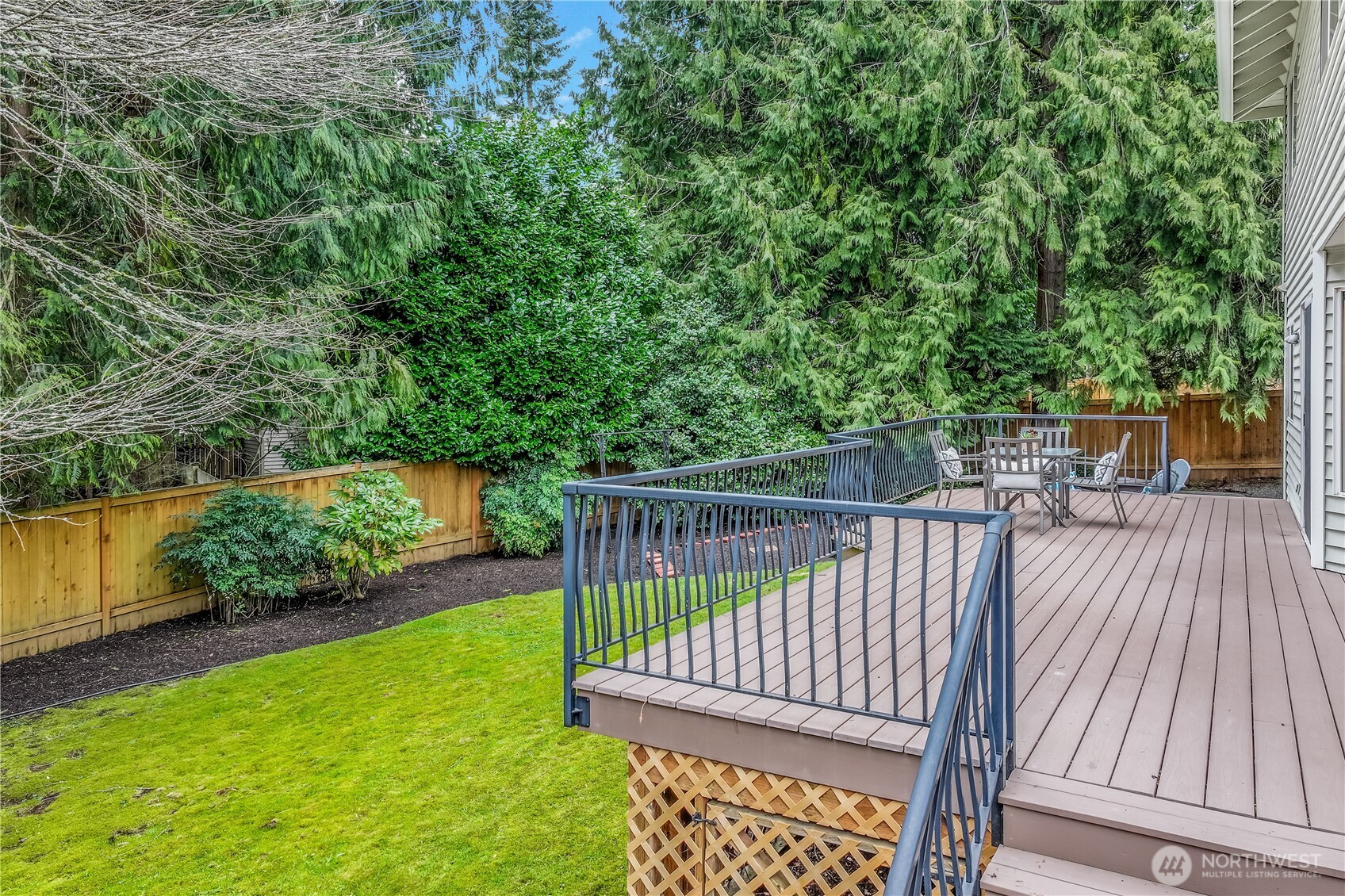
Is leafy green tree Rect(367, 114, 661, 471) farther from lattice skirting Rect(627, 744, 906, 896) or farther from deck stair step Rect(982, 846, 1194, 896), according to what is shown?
deck stair step Rect(982, 846, 1194, 896)

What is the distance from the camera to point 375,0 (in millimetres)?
8234

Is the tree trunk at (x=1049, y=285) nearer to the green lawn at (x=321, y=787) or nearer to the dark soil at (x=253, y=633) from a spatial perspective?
the dark soil at (x=253, y=633)

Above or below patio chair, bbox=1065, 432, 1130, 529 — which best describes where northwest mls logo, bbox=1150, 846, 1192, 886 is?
below

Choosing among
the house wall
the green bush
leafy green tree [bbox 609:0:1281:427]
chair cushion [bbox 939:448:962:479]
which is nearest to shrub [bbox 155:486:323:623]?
the green bush

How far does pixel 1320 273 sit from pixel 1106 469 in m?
2.60

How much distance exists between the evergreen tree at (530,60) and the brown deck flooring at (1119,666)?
663 inches

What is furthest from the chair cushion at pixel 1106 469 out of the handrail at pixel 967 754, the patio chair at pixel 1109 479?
the handrail at pixel 967 754

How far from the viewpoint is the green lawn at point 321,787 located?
12.6 feet

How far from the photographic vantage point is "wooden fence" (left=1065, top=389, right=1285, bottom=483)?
14625mm

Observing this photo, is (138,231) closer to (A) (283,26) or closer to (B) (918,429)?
(A) (283,26)

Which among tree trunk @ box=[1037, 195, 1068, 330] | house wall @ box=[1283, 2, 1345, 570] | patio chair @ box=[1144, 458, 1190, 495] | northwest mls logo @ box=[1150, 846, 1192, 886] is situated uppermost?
tree trunk @ box=[1037, 195, 1068, 330]

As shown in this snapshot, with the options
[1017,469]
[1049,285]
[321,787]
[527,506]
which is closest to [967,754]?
[321,787]

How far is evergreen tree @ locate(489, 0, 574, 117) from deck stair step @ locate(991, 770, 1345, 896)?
18.8 metres

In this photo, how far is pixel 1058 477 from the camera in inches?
291
